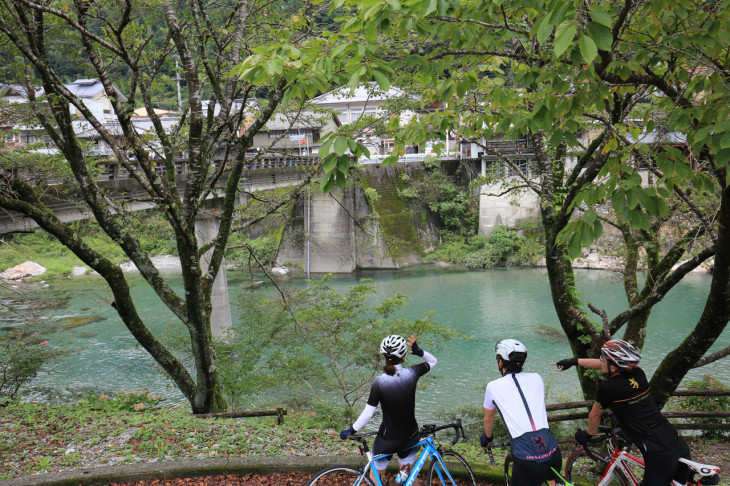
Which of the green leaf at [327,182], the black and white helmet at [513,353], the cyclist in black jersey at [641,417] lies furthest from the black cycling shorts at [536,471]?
the green leaf at [327,182]

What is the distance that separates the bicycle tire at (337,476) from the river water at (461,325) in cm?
654

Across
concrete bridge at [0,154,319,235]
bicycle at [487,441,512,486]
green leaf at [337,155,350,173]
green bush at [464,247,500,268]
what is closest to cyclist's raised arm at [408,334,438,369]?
bicycle at [487,441,512,486]

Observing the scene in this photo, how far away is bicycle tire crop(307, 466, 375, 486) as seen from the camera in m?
3.26

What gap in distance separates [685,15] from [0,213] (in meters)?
13.8

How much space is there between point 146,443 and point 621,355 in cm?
496

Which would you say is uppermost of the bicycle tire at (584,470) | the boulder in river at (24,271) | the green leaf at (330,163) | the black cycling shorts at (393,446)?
the green leaf at (330,163)

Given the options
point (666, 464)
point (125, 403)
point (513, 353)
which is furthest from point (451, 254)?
point (513, 353)

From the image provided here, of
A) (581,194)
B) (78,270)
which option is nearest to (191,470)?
(581,194)

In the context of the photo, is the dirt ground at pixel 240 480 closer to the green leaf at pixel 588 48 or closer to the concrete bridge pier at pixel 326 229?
the green leaf at pixel 588 48

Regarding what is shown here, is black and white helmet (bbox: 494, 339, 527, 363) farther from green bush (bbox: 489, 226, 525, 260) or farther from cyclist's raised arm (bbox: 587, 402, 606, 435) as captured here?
green bush (bbox: 489, 226, 525, 260)

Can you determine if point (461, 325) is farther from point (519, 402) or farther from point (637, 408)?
point (519, 402)

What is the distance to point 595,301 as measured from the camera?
20.2m

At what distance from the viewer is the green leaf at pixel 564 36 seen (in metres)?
2.09

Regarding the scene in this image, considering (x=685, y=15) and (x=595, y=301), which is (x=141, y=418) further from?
(x=595, y=301)
